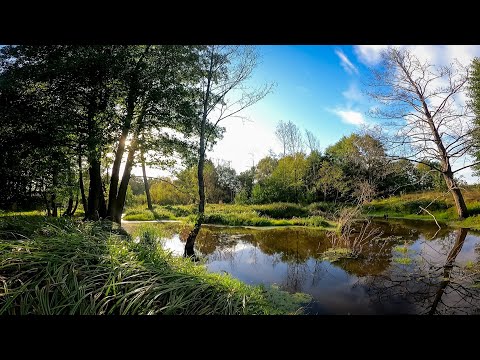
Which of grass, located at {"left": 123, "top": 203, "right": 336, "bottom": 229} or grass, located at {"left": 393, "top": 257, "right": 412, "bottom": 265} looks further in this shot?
grass, located at {"left": 123, "top": 203, "right": 336, "bottom": 229}

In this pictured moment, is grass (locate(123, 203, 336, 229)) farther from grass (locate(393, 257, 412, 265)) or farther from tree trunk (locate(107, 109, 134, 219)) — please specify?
grass (locate(393, 257, 412, 265))

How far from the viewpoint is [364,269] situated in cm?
501

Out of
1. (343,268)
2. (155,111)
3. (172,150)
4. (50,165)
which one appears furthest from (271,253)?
(50,165)

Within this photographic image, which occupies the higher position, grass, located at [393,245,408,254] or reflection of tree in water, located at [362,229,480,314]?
grass, located at [393,245,408,254]

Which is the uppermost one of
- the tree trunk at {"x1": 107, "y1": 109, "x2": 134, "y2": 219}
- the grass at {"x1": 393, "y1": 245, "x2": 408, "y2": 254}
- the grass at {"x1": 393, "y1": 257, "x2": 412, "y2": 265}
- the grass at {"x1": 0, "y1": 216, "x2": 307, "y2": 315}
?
the tree trunk at {"x1": 107, "y1": 109, "x2": 134, "y2": 219}

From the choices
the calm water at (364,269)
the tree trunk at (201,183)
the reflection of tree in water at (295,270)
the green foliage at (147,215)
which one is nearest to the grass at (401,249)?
the calm water at (364,269)

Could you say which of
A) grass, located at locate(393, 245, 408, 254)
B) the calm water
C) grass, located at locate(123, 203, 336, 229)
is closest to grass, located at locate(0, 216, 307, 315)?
the calm water

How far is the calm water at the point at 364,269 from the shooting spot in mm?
3724

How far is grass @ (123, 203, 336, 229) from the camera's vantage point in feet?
32.5

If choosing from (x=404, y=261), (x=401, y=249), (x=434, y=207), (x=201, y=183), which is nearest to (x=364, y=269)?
(x=404, y=261)

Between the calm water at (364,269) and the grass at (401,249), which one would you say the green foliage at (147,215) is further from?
the grass at (401,249)

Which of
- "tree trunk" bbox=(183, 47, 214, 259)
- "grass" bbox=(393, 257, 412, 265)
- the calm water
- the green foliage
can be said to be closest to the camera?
the calm water
